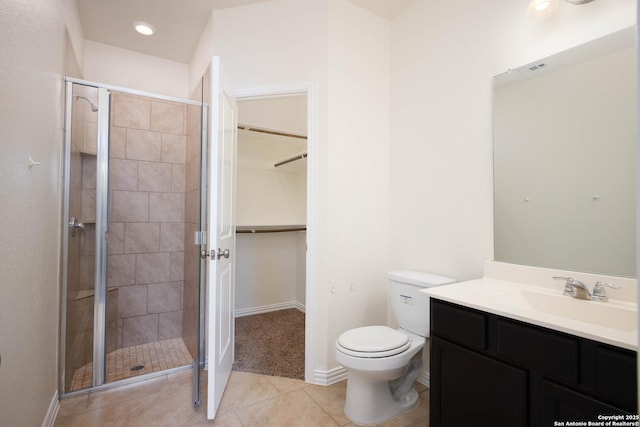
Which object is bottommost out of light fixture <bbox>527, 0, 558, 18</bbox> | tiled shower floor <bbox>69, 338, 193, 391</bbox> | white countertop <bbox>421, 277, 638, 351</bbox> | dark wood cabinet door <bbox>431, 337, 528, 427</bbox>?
tiled shower floor <bbox>69, 338, 193, 391</bbox>

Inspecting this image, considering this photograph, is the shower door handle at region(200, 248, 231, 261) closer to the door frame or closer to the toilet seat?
the door frame

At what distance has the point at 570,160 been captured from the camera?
1.47 m

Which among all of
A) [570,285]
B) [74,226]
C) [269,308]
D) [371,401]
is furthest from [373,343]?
[269,308]

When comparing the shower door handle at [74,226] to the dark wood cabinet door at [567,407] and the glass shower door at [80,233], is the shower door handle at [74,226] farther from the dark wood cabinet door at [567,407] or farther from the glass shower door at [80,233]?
the dark wood cabinet door at [567,407]

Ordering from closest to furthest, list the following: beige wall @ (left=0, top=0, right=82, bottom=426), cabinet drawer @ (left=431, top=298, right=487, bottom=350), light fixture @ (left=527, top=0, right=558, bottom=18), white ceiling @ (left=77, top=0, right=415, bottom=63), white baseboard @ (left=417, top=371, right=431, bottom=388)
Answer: beige wall @ (left=0, top=0, right=82, bottom=426) < cabinet drawer @ (left=431, top=298, right=487, bottom=350) < light fixture @ (left=527, top=0, right=558, bottom=18) < white baseboard @ (left=417, top=371, right=431, bottom=388) < white ceiling @ (left=77, top=0, right=415, bottom=63)

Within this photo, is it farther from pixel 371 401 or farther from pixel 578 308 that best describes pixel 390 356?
pixel 578 308

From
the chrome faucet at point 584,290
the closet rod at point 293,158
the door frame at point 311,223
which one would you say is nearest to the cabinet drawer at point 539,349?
the chrome faucet at point 584,290

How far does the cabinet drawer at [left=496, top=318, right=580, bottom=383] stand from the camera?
3.36ft

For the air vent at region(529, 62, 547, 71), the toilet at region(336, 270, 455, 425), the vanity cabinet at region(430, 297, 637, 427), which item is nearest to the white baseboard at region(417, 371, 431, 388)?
the toilet at region(336, 270, 455, 425)

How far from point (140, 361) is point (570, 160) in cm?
316

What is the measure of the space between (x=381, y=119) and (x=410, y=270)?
119 cm

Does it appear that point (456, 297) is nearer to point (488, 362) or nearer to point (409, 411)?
point (488, 362)

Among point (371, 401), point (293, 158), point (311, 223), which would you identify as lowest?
point (371, 401)

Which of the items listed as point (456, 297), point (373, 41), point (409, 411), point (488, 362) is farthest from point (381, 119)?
point (409, 411)
